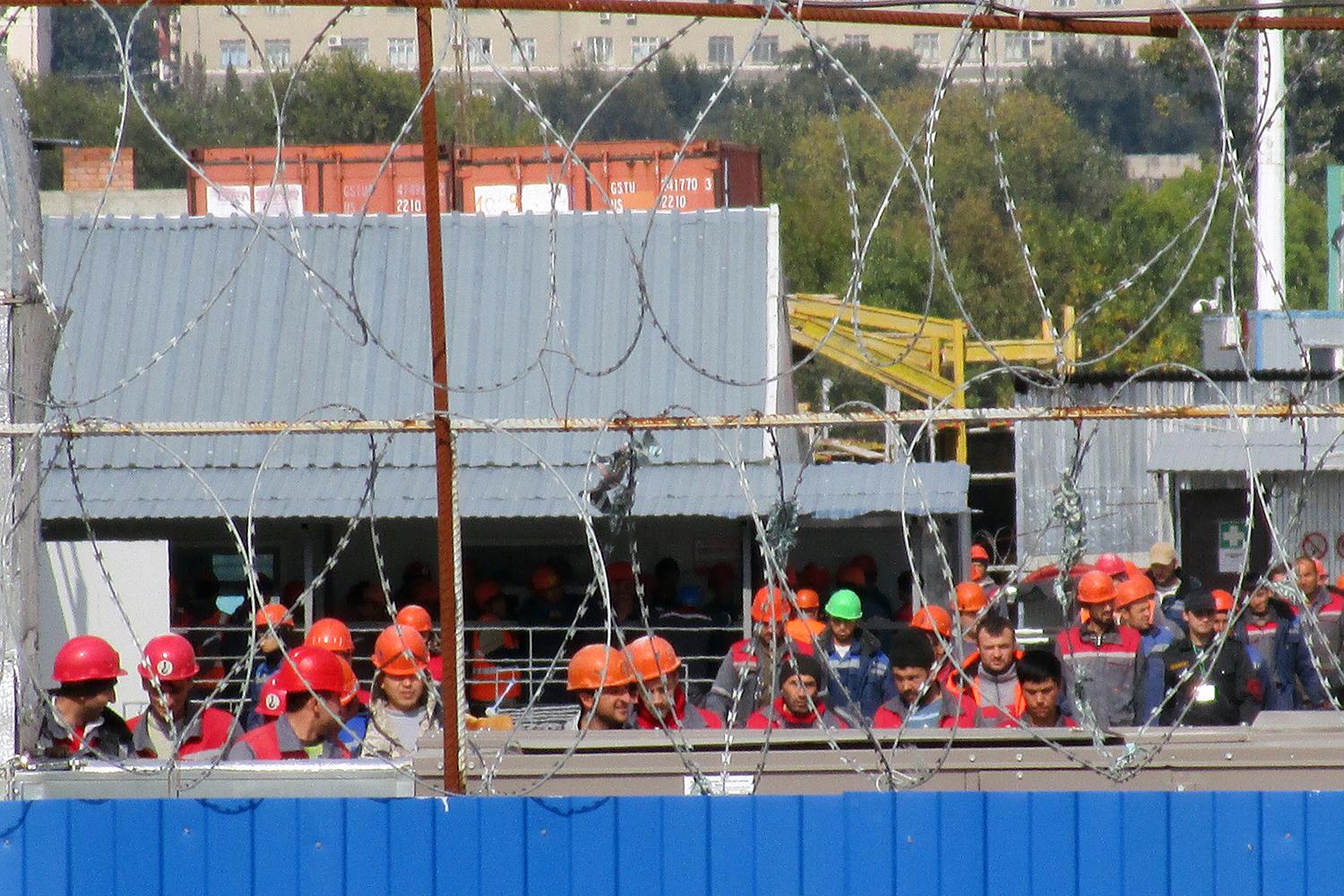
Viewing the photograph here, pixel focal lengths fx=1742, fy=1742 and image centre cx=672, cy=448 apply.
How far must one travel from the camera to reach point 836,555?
613 inches

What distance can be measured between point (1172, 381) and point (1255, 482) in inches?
482

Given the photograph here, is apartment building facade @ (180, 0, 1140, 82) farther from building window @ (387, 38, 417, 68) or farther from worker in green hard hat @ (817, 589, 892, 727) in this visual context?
worker in green hard hat @ (817, 589, 892, 727)

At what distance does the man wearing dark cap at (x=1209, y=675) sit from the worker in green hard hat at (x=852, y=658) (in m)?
1.37

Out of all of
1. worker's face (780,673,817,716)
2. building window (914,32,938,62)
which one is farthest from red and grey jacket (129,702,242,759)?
building window (914,32,938,62)

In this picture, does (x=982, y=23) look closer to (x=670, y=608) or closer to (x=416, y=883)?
(x=416, y=883)

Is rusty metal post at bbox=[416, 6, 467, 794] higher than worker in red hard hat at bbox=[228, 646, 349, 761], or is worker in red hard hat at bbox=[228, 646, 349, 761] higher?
rusty metal post at bbox=[416, 6, 467, 794]

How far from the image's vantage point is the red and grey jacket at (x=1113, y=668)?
8.07m

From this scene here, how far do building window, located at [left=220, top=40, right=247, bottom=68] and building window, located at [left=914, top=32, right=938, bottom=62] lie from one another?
40325mm

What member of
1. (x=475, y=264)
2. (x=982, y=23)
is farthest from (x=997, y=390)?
(x=982, y=23)

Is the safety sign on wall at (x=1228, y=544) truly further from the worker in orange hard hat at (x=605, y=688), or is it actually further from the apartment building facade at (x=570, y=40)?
the apartment building facade at (x=570, y=40)

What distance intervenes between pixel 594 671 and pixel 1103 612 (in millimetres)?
3046

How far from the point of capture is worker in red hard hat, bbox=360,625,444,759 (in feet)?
22.7

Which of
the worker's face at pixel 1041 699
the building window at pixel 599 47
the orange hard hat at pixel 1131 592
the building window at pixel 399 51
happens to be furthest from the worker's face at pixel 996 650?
the building window at pixel 599 47

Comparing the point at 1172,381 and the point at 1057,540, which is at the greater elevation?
the point at 1172,381
